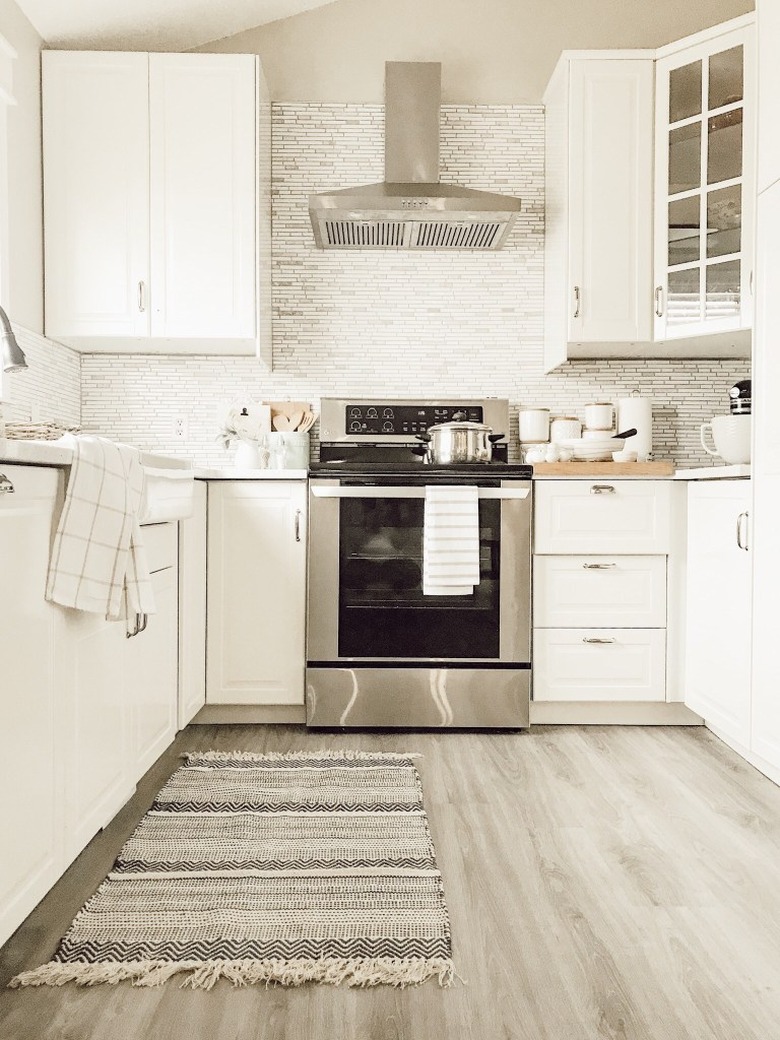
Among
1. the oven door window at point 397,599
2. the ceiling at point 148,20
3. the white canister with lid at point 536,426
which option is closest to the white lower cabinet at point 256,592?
the oven door window at point 397,599

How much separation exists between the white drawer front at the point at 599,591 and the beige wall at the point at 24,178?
204cm

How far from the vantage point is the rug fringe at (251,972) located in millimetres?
1319

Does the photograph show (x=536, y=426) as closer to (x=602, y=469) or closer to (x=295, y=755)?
(x=602, y=469)

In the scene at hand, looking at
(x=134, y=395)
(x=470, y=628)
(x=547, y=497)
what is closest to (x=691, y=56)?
(x=547, y=497)

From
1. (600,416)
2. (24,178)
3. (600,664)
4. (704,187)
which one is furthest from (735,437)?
(24,178)

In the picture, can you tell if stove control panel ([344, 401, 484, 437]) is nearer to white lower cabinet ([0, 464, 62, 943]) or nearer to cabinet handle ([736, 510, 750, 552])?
cabinet handle ([736, 510, 750, 552])

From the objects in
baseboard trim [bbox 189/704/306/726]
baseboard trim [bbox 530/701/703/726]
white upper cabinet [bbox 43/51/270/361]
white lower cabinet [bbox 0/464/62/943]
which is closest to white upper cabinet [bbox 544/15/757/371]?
white upper cabinet [bbox 43/51/270/361]

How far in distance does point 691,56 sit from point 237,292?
185 cm

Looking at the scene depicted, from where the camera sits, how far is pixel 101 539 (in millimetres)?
1518

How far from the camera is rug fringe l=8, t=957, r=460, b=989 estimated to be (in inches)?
51.9

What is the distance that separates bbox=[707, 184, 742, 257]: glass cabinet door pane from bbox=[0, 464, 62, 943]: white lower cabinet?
246cm

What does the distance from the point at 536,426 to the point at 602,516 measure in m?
0.60

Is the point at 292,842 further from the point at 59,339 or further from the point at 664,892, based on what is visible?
the point at 59,339

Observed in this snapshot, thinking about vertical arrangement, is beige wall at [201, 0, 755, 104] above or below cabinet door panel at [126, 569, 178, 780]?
above
